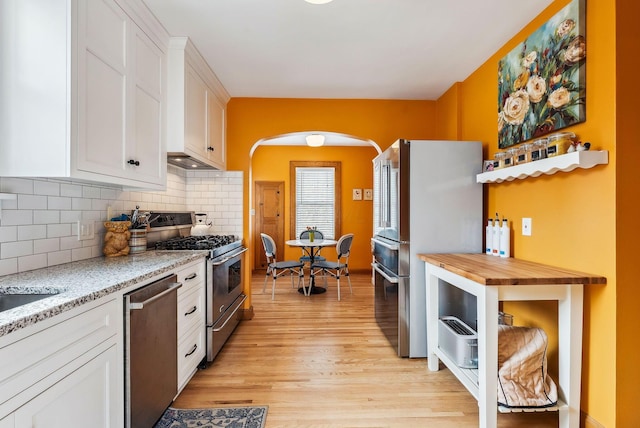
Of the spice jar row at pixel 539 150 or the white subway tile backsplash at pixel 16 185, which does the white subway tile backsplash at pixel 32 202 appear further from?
the spice jar row at pixel 539 150

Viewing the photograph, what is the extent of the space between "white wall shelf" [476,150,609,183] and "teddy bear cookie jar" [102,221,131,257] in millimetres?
2615

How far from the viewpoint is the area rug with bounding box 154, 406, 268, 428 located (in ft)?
5.90

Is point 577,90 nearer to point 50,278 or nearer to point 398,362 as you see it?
point 398,362

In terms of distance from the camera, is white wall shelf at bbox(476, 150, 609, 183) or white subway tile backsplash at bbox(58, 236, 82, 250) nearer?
white wall shelf at bbox(476, 150, 609, 183)

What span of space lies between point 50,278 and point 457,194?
2643mm

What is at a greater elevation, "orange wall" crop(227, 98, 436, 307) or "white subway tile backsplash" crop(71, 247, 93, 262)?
"orange wall" crop(227, 98, 436, 307)

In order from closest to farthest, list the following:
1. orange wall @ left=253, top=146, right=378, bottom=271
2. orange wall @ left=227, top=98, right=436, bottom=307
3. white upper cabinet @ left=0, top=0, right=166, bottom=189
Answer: white upper cabinet @ left=0, top=0, right=166, bottom=189, orange wall @ left=227, top=98, right=436, bottom=307, orange wall @ left=253, top=146, right=378, bottom=271

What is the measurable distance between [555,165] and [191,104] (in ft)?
8.51

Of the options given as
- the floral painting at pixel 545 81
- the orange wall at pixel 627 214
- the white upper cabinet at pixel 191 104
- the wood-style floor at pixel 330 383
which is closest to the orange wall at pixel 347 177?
the wood-style floor at pixel 330 383

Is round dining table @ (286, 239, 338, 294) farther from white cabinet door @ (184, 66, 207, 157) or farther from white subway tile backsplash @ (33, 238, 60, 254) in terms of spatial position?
white subway tile backsplash @ (33, 238, 60, 254)

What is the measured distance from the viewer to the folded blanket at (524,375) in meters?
1.66

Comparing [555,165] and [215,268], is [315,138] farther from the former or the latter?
[555,165]

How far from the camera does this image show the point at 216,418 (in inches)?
73.0

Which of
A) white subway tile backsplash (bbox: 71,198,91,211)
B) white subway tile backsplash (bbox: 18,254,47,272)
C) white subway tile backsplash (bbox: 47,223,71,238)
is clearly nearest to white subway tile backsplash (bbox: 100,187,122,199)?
white subway tile backsplash (bbox: 71,198,91,211)
